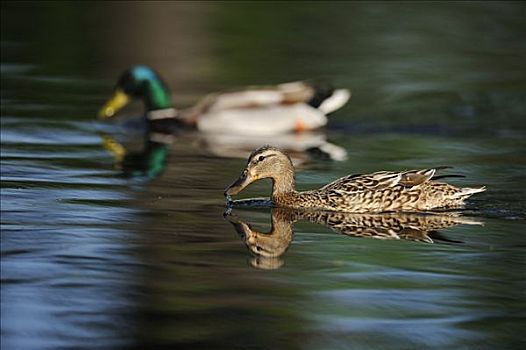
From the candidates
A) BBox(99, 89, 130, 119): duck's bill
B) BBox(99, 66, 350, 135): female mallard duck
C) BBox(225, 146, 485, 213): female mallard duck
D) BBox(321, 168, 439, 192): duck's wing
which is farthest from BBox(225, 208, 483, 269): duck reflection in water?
BBox(99, 89, 130, 119): duck's bill

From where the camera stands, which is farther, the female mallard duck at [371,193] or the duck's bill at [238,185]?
the duck's bill at [238,185]

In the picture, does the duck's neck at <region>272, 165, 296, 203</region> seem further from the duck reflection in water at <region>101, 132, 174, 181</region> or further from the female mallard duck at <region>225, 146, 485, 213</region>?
the duck reflection in water at <region>101, 132, 174, 181</region>

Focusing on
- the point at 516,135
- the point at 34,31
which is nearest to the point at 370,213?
the point at 516,135

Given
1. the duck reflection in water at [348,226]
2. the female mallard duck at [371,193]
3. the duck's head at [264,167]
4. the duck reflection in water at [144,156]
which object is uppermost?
the duck's head at [264,167]

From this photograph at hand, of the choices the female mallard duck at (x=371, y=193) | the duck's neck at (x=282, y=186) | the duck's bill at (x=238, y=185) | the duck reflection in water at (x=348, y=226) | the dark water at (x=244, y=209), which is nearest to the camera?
the dark water at (x=244, y=209)

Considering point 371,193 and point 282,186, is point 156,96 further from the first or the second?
point 371,193

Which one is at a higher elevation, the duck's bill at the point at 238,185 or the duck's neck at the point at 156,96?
the duck's neck at the point at 156,96

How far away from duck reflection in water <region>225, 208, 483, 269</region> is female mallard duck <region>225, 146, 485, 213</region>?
8cm

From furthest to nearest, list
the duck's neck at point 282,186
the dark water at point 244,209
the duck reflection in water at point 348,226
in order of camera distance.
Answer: the duck's neck at point 282,186 < the duck reflection in water at point 348,226 < the dark water at point 244,209

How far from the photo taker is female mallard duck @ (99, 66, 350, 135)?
17500 mm

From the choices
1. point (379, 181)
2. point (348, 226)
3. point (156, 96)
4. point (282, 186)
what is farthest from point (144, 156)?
point (348, 226)

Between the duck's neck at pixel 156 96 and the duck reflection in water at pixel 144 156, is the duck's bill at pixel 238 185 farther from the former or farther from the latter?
the duck's neck at pixel 156 96

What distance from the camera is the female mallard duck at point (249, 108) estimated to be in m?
17.5

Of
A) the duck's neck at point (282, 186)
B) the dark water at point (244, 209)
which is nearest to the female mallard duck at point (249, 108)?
the dark water at point (244, 209)
